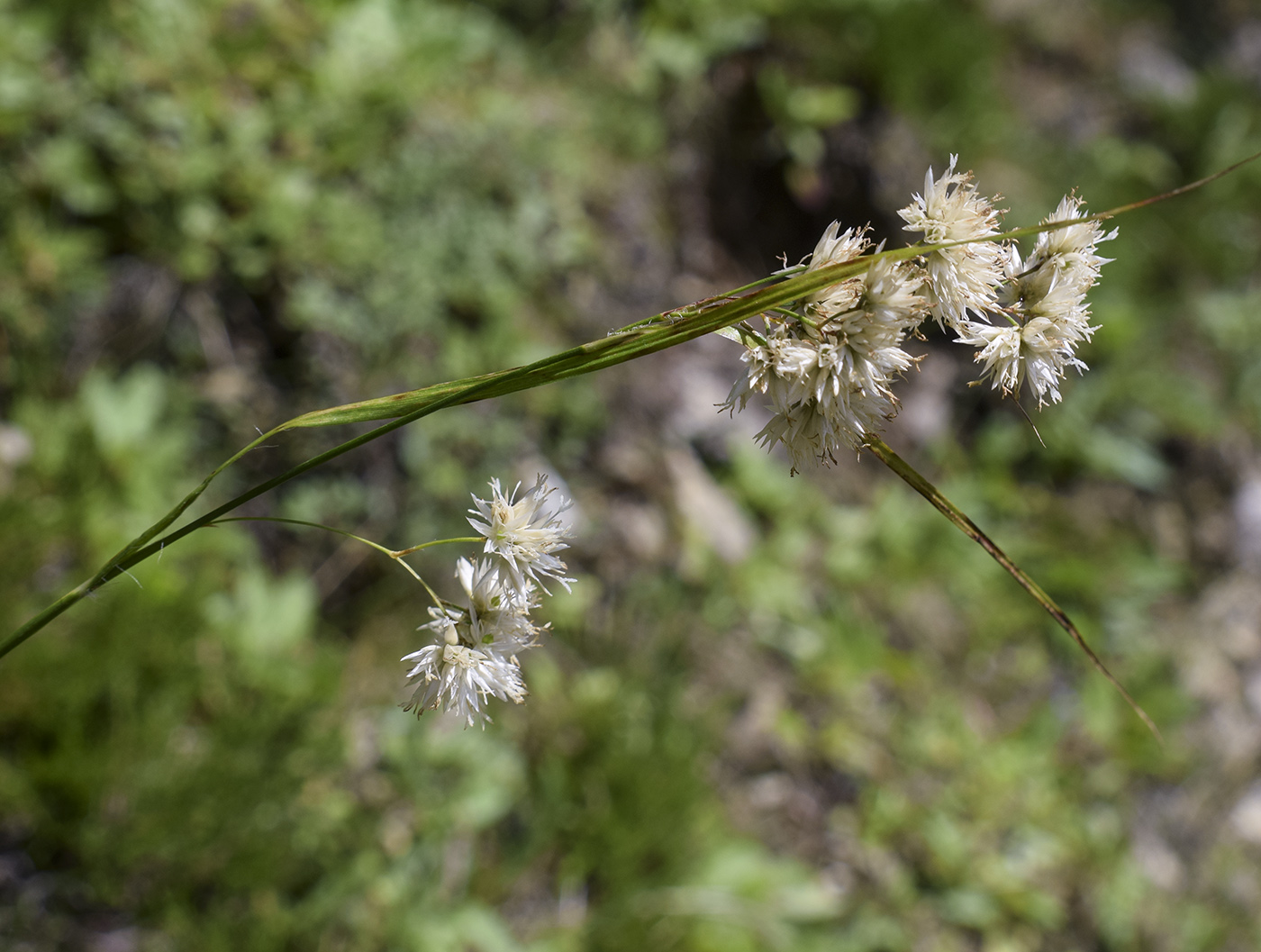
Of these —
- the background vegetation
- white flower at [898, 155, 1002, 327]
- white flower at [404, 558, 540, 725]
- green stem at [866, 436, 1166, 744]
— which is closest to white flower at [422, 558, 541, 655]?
white flower at [404, 558, 540, 725]

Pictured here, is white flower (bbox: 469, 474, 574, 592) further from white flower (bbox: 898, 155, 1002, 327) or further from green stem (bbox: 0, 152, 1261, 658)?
white flower (bbox: 898, 155, 1002, 327)

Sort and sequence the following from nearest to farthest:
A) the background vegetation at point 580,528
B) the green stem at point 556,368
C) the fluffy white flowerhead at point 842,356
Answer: the green stem at point 556,368 < the fluffy white flowerhead at point 842,356 < the background vegetation at point 580,528

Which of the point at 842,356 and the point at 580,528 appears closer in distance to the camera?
the point at 842,356

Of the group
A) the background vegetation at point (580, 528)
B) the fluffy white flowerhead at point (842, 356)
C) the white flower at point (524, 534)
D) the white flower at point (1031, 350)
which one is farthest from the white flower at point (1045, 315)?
the background vegetation at point (580, 528)

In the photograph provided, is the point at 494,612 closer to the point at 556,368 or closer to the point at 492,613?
the point at 492,613

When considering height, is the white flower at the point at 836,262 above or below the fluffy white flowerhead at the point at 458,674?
above

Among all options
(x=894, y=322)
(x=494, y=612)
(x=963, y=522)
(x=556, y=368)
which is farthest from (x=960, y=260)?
(x=494, y=612)

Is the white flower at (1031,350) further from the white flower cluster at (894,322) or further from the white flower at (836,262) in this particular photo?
the white flower at (836,262)
